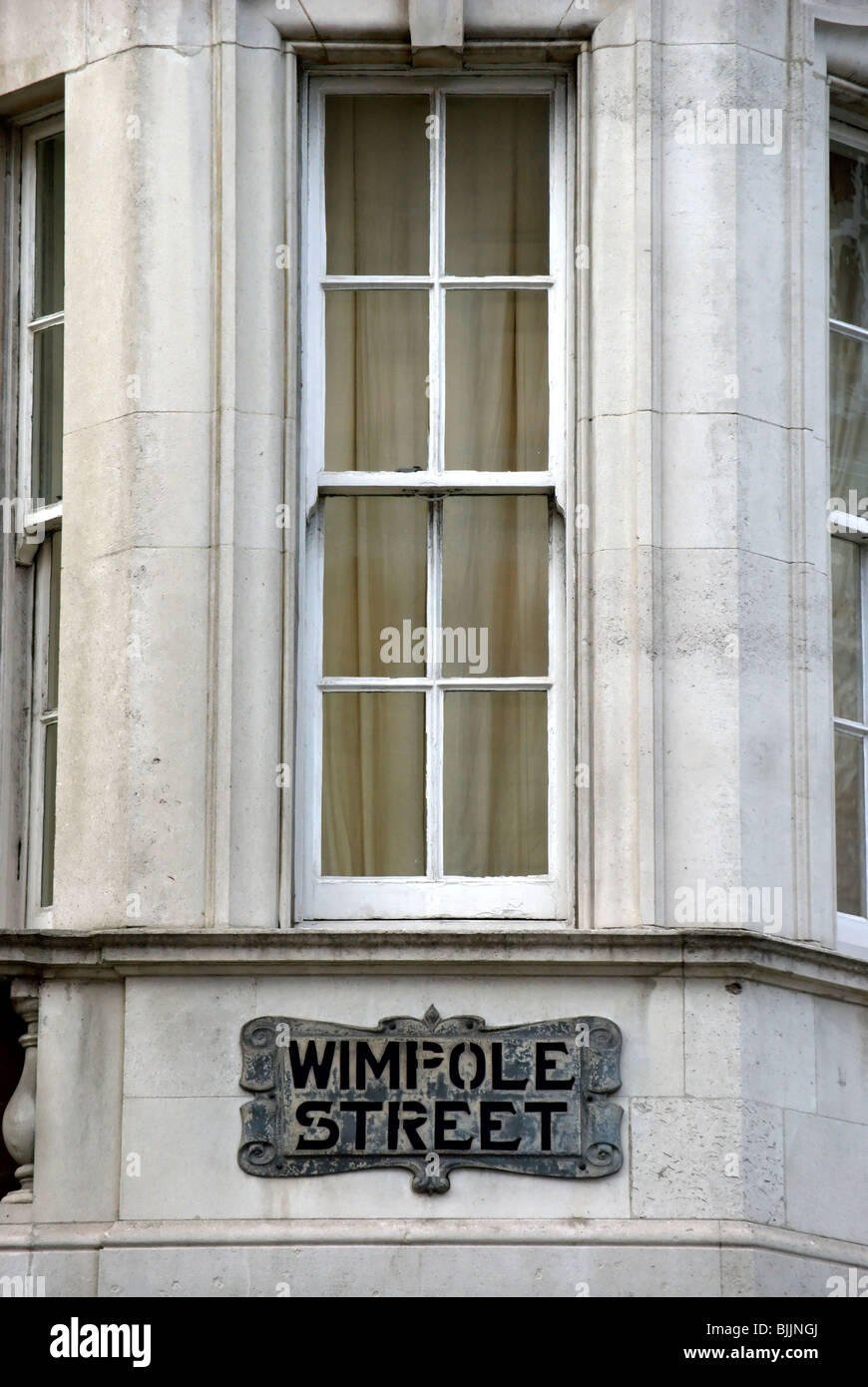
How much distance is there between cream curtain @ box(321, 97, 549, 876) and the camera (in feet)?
40.8

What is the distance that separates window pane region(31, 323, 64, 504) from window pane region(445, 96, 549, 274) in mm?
1938

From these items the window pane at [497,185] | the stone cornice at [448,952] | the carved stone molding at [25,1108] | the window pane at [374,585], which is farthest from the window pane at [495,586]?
the carved stone molding at [25,1108]

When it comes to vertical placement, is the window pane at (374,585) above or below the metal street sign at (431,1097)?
above

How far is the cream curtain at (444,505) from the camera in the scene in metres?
12.4

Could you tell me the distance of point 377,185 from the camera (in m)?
13.0

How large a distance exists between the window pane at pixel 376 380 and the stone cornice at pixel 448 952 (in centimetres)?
219

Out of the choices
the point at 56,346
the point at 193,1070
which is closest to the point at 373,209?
the point at 56,346

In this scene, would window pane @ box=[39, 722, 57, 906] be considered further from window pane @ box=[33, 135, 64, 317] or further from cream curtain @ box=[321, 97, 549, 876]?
window pane @ box=[33, 135, 64, 317]

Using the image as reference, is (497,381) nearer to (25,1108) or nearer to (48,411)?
(48,411)

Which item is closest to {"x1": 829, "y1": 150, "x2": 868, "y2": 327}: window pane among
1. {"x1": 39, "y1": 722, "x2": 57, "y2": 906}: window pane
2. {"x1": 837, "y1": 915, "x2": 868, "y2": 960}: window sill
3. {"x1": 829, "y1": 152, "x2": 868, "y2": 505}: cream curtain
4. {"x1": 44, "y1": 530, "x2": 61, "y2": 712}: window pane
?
{"x1": 829, "y1": 152, "x2": 868, "y2": 505}: cream curtain

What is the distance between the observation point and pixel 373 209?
13.0 metres

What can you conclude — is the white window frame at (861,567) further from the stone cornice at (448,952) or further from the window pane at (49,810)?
the window pane at (49,810)

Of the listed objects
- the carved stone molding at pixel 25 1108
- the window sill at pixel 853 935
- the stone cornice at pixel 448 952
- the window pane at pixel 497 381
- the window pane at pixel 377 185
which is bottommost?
the carved stone molding at pixel 25 1108

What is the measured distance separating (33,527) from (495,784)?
2.53 meters
